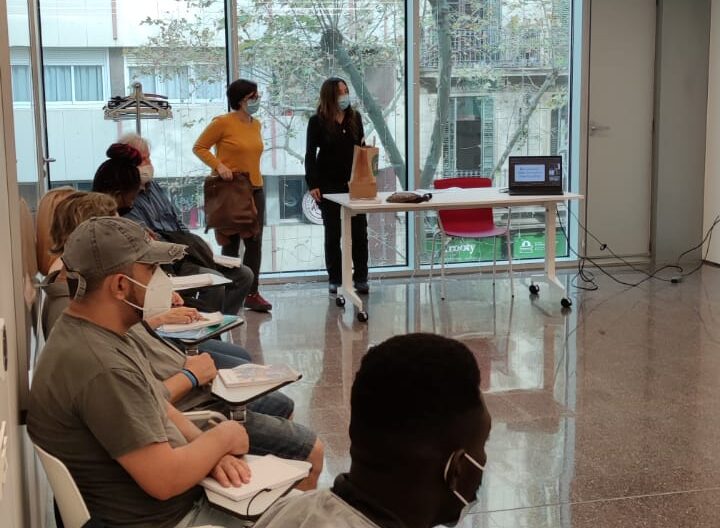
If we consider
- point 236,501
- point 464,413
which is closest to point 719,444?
point 236,501

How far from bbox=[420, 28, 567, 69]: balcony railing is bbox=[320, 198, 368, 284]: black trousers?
1584 mm

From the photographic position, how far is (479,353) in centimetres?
529

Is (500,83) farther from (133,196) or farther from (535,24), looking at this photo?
(133,196)

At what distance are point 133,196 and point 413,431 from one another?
2962mm

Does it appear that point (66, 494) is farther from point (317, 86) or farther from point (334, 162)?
point (317, 86)

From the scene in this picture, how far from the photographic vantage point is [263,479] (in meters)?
2.09

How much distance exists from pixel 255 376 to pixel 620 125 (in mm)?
6075

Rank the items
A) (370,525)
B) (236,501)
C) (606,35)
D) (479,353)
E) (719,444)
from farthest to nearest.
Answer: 1. (606,35)
2. (479,353)
3. (719,444)
4. (236,501)
5. (370,525)

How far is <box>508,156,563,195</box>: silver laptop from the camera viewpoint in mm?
6395

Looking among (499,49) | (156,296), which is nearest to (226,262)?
(156,296)

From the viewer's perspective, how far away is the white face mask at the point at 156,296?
2.13 metres

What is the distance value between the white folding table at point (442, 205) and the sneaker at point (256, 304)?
51cm

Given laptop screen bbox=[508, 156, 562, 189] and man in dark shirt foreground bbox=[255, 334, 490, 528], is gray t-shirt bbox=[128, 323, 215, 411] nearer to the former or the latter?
man in dark shirt foreground bbox=[255, 334, 490, 528]

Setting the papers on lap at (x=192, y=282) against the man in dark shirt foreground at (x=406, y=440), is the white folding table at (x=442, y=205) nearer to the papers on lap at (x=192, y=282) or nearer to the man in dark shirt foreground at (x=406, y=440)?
the papers on lap at (x=192, y=282)
